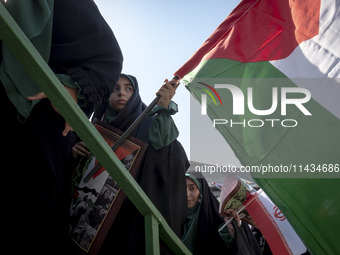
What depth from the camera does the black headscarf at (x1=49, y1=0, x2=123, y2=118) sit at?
4.62 ft

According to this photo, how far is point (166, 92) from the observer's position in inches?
92.4

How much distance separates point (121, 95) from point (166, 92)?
521 millimetres

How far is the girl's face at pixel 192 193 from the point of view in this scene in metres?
3.39

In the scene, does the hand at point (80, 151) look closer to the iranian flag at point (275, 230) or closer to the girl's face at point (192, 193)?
the girl's face at point (192, 193)

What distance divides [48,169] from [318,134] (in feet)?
4.30

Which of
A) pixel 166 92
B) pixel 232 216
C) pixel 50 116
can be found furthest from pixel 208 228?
pixel 50 116

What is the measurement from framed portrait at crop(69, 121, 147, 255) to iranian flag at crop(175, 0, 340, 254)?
1.91 ft

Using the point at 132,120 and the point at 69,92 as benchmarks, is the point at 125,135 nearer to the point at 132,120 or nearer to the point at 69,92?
the point at 132,120

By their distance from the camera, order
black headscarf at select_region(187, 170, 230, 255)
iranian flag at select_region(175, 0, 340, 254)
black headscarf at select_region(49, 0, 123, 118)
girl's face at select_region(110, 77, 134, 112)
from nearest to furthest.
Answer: black headscarf at select_region(49, 0, 123, 118) < iranian flag at select_region(175, 0, 340, 254) < girl's face at select_region(110, 77, 134, 112) < black headscarf at select_region(187, 170, 230, 255)

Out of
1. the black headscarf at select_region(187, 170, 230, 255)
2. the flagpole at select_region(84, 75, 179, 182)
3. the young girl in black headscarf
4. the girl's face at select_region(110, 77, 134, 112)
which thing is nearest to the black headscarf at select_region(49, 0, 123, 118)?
the flagpole at select_region(84, 75, 179, 182)

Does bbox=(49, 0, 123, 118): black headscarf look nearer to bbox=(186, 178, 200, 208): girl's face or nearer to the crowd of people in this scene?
the crowd of people

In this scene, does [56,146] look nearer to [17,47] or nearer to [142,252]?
[17,47]

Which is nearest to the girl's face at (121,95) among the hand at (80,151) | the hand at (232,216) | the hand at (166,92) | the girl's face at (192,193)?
the hand at (166,92)

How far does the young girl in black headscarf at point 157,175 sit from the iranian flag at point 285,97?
368mm
